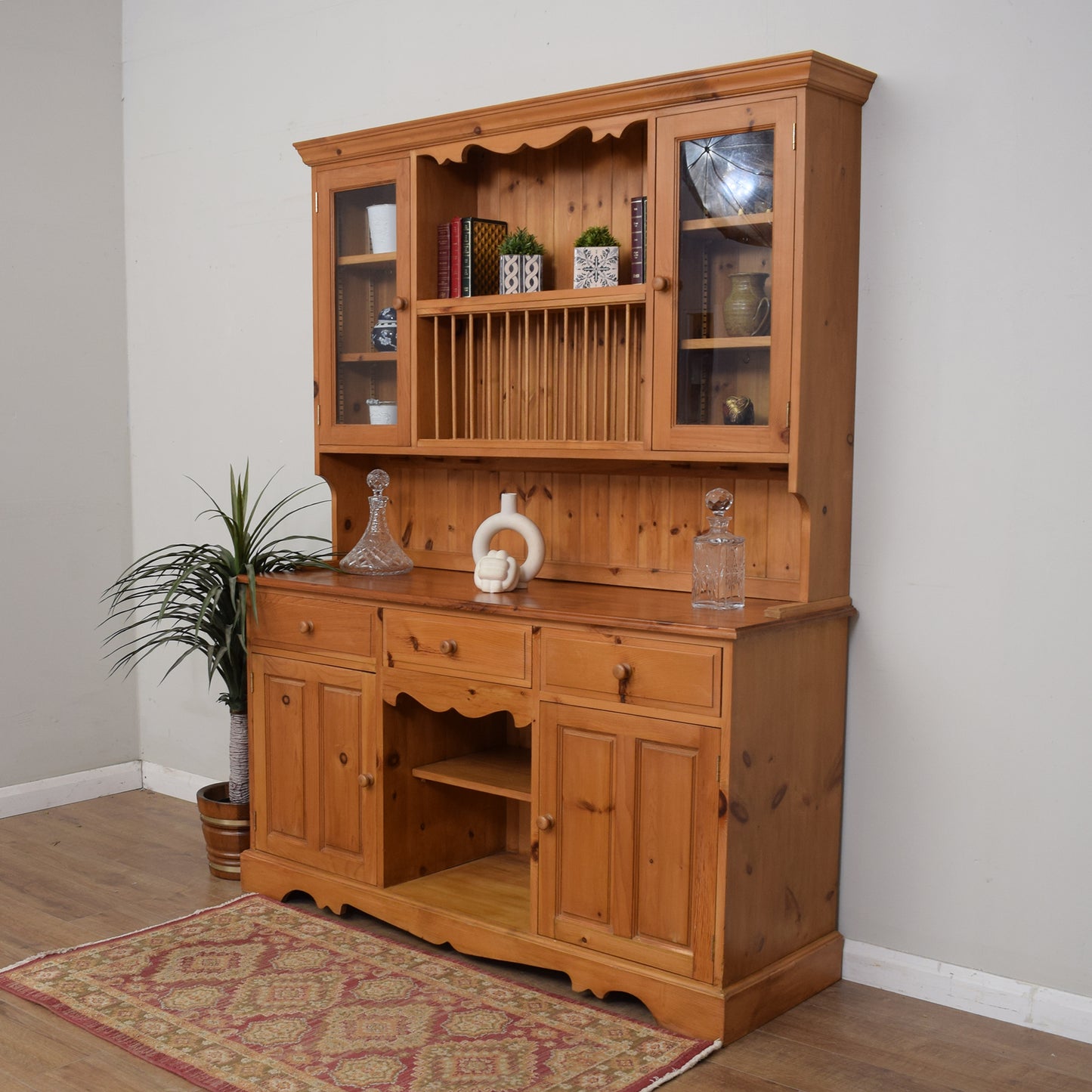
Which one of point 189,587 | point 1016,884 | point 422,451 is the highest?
point 422,451

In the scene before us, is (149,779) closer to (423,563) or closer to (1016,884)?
(423,563)

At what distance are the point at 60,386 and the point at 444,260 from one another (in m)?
1.80

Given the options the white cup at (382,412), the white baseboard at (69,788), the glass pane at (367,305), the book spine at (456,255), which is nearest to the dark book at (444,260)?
the book spine at (456,255)

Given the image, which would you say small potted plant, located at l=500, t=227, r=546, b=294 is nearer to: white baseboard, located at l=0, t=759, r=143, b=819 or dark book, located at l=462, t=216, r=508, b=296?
dark book, located at l=462, t=216, r=508, b=296

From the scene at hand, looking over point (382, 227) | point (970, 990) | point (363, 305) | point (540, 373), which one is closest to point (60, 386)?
point (363, 305)

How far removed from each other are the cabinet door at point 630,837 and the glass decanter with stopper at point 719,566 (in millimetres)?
333

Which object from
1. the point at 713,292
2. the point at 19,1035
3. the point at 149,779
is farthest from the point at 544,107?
the point at 149,779

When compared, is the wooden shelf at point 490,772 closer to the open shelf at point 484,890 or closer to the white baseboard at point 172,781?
the open shelf at point 484,890

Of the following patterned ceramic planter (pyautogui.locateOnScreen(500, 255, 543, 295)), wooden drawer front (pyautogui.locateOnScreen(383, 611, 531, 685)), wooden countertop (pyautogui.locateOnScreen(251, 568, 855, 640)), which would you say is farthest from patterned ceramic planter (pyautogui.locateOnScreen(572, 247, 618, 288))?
wooden drawer front (pyautogui.locateOnScreen(383, 611, 531, 685))

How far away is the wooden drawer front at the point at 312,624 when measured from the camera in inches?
125

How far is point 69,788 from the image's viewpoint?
4.34 m

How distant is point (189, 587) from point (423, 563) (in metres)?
0.73

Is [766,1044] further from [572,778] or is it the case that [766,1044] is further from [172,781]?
[172,781]

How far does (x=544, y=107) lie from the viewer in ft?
9.70
